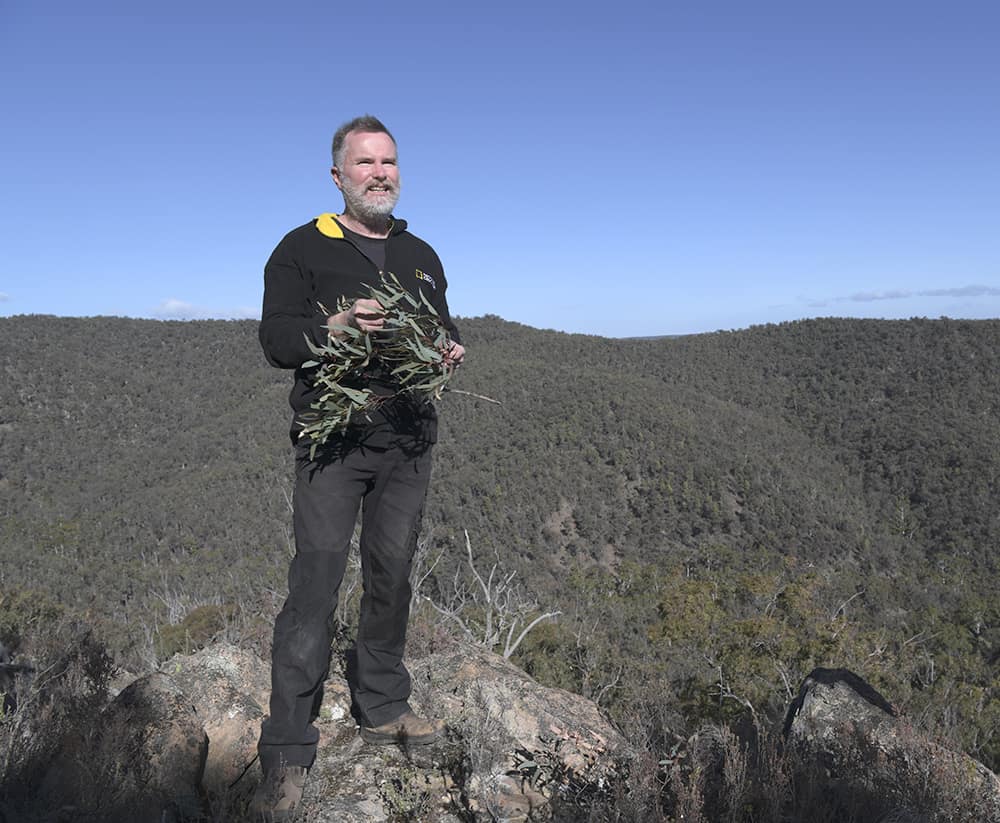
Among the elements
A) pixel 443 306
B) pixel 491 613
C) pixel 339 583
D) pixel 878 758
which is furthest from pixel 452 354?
pixel 491 613

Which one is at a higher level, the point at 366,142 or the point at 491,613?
the point at 366,142

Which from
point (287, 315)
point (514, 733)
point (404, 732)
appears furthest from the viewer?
point (514, 733)

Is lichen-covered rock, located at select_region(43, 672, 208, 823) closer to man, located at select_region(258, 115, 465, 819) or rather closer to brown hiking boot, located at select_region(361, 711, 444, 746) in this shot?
man, located at select_region(258, 115, 465, 819)

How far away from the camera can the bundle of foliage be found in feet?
6.67

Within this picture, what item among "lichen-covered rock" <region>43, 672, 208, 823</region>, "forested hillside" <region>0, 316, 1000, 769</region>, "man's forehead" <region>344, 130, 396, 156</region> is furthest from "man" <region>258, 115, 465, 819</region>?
"forested hillside" <region>0, 316, 1000, 769</region>

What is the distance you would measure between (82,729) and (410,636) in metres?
1.53

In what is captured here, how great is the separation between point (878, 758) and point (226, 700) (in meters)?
2.49

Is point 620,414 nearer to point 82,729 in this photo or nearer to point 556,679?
point 556,679

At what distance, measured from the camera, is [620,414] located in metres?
38.3

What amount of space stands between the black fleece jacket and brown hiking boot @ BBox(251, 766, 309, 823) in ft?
3.42

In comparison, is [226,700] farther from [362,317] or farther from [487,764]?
[362,317]

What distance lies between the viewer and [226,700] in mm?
2617

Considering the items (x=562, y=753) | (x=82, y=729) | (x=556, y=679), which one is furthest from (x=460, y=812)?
(x=556, y=679)

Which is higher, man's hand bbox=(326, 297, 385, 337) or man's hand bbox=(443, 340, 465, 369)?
man's hand bbox=(326, 297, 385, 337)
